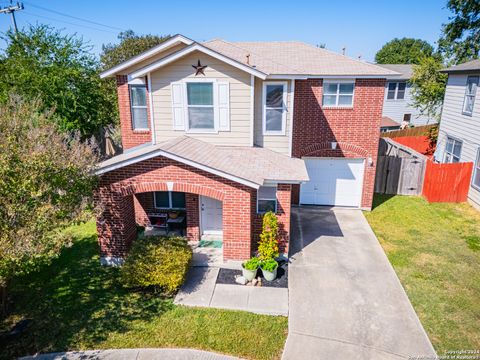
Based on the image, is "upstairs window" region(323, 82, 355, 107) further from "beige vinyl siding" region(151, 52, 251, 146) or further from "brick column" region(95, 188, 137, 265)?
"brick column" region(95, 188, 137, 265)

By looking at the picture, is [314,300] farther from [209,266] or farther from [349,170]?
[349,170]

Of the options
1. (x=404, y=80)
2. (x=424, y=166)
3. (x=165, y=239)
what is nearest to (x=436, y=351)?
(x=165, y=239)

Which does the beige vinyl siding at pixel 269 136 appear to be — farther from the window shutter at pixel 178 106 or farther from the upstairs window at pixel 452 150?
the upstairs window at pixel 452 150

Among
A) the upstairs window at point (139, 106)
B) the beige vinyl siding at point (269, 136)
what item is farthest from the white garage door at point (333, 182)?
the upstairs window at point (139, 106)

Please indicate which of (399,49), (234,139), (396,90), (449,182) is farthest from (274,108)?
(399,49)

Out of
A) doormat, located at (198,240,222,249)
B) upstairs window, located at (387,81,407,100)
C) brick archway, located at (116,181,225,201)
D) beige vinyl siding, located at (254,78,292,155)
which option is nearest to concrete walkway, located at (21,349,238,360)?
brick archway, located at (116,181,225,201)

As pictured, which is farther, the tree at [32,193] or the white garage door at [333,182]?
the white garage door at [333,182]
